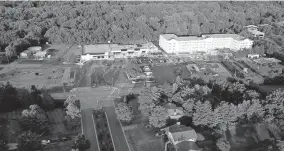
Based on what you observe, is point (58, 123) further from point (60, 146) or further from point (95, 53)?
point (95, 53)

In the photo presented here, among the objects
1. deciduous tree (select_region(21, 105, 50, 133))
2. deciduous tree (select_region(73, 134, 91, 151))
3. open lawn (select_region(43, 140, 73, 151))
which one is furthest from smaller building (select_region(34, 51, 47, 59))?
deciduous tree (select_region(73, 134, 91, 151))

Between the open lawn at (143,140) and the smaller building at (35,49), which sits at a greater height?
the smaller building at (35,49)

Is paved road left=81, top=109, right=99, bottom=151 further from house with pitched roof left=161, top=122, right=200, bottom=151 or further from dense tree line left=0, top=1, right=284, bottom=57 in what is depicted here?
dense tree line left=0, top=1, right=284, bottom=57

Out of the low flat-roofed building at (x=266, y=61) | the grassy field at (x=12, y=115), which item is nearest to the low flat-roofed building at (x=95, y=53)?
the grassy field at (x=12, y=115)

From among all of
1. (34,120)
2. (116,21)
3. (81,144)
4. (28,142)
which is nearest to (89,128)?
(81,144)

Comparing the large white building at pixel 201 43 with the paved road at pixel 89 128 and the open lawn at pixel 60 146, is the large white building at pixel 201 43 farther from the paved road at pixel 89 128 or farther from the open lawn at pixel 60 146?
the open lawn at pixel 60 146

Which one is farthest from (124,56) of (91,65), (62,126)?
(62,126)
